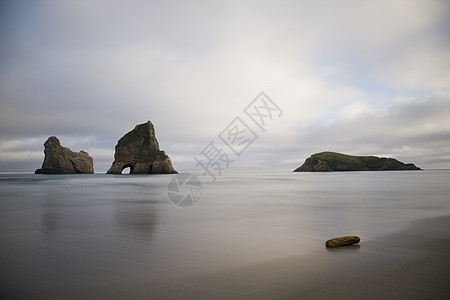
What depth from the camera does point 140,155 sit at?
365 feet

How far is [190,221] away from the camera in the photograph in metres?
10.3

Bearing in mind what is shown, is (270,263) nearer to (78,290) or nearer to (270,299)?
(270,299)

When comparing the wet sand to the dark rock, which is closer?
the wet sand

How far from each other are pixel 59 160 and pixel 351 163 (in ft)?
569

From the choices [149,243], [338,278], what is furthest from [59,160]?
[338,278]

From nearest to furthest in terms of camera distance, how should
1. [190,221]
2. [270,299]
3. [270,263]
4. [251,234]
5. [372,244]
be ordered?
[270,299], [270,263], [372,244], [251,234], [190,221]

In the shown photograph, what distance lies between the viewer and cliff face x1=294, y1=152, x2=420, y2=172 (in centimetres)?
16912

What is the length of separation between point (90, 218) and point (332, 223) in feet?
33.7


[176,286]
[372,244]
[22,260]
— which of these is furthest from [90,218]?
[372,244]

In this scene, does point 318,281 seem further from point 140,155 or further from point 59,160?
point 59,160

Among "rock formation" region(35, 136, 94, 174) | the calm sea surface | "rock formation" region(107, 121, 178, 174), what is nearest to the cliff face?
"rock formation" region(107, 121, 178, 174)

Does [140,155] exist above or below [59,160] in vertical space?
above

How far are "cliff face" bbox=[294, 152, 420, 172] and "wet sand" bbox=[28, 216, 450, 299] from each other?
584ft

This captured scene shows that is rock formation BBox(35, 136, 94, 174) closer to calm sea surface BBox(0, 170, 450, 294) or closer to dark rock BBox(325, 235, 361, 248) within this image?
calm sea surface BBox(0, 170, 450, 294)
